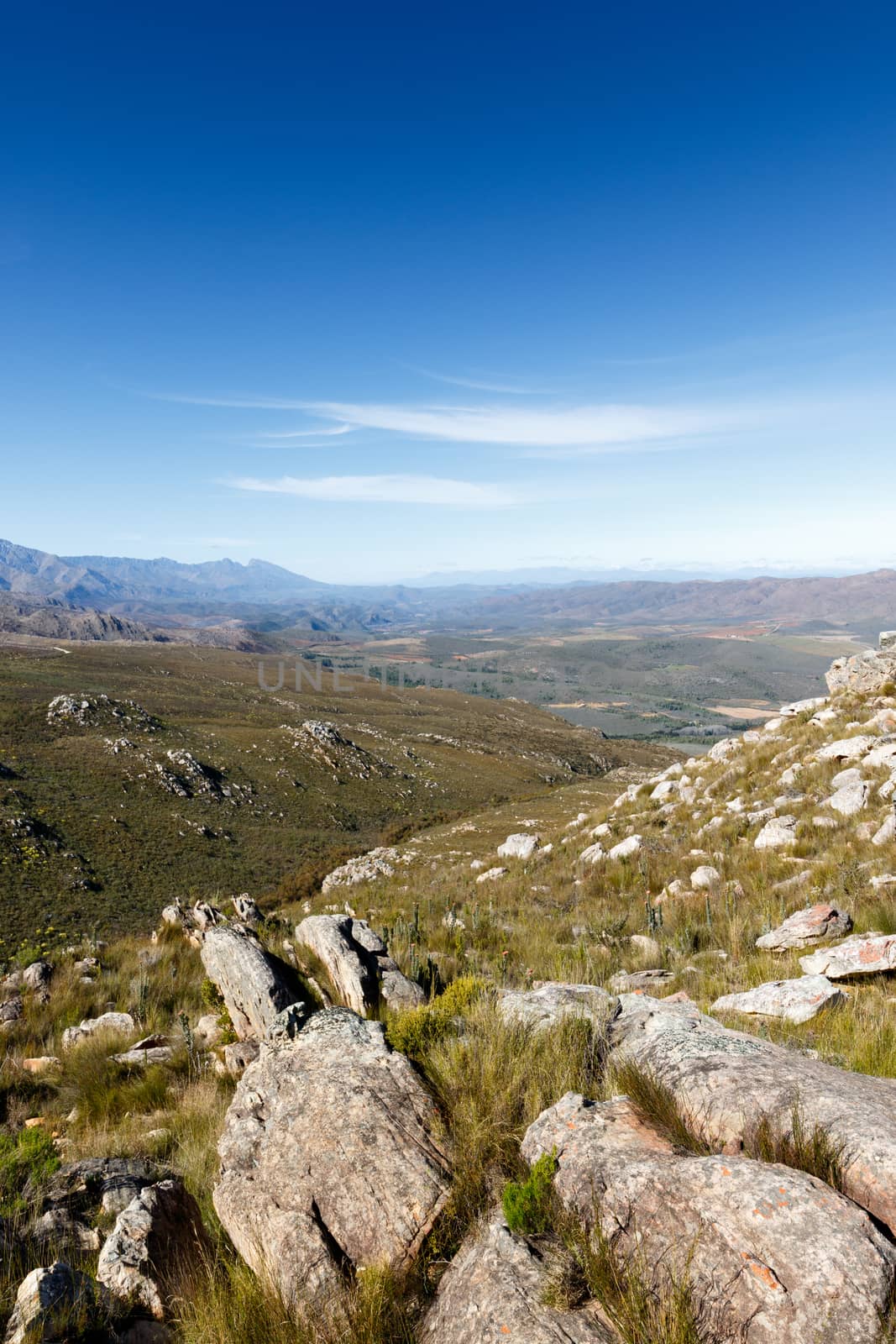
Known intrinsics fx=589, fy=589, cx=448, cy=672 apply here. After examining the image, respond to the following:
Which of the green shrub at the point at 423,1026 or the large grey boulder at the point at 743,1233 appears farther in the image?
the green shrub at the point at 423,1026

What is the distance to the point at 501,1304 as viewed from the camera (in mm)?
2936

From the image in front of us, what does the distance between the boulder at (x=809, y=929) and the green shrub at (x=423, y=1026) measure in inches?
187

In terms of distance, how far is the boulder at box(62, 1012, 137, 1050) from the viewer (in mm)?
7801

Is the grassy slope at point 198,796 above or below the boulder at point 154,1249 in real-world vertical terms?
below

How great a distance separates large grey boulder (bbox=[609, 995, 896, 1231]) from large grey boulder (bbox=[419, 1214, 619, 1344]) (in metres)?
1.37

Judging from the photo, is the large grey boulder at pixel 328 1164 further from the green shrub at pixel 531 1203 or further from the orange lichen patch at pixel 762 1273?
the orange lichen patch at pixel 762 1273

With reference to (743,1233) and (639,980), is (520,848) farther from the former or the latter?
(743,1233)

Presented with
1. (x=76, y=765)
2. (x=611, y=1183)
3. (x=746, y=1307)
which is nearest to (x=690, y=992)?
(x=611, y=1183)

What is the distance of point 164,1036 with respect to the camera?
763cm

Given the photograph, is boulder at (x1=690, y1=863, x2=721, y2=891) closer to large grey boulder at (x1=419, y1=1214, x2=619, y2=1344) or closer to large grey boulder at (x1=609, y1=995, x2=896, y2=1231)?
large grey boulder at (x1=609, y1=995, x2=896, y2=1231)

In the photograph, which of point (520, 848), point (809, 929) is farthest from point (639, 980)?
point (520, 848)

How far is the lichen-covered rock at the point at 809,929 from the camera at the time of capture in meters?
8.07

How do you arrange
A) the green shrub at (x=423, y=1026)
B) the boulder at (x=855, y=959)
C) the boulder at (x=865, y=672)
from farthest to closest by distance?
the boulder at (x=865, y=672) < the boulder at (x=855, y=959) < the green shrub at (x=423, y=1026)

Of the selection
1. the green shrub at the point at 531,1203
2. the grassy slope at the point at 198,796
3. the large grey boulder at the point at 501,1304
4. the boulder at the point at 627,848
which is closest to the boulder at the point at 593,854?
the boulder at the point at 627,848
